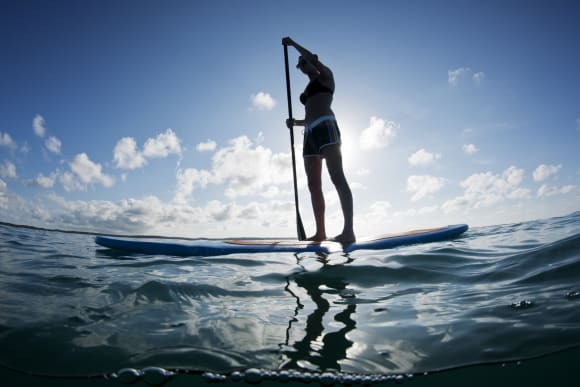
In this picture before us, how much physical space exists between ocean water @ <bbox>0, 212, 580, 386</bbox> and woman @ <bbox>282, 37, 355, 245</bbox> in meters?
1.61

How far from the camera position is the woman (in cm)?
464

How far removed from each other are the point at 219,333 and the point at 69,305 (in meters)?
1.14

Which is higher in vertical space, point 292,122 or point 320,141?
point 292,122

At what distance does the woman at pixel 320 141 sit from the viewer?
464 cm

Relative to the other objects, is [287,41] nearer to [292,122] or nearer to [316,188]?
[292,122]

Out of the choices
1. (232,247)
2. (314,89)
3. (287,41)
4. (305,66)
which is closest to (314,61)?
(305,66)

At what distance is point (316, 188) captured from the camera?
5.06 metres

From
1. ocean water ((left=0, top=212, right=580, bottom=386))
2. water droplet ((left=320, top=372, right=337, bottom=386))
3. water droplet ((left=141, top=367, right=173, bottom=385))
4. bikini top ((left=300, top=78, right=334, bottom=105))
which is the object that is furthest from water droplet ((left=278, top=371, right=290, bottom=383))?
bikini top ((left=300, top=78, right=334, bottom=105))

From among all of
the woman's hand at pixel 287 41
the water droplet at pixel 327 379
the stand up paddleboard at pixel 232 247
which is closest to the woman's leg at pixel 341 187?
the stand up paddleboard at pixel 232 247

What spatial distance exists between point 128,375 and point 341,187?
3.69 metres

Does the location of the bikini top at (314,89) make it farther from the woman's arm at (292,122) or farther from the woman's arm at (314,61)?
the woman's arm at (292,122)

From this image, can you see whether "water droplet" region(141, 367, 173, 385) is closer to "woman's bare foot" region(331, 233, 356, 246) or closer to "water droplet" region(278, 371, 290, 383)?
"water droplet" region(278, 371, 290, 383)

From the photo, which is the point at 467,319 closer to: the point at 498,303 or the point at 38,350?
the point at 498,303

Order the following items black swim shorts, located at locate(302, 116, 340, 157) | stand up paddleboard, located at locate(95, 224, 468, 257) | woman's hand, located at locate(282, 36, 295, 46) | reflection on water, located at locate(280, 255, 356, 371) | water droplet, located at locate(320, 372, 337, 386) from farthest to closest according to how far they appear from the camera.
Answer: woman's hand, located at locate(282, 36, 295, 46)
black swim shorts, located at locate(302, 116, 340, 157)
stand up paddleboard, located at locate(95, 224, 468, 257)
reflection on water, located at locate(280, 255, 356, 371)
water droplet, located at locate(320, 372, 337, 386)
